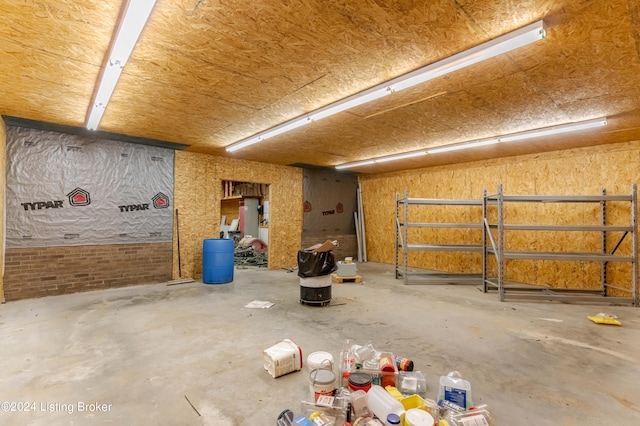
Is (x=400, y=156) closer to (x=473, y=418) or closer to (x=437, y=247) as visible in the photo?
(x=437, y=247)

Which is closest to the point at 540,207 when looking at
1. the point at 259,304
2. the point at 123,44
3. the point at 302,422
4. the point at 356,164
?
the point at 356,164

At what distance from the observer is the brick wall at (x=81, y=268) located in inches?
173

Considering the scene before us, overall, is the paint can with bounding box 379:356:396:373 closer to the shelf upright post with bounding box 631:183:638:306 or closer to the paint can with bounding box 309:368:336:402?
the paint can with bounding box 309:368:336:402

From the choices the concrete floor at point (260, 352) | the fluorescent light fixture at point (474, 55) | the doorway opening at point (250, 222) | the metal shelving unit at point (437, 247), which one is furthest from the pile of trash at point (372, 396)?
the doorway opening at point (250, 222)

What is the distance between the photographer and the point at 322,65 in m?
2.70

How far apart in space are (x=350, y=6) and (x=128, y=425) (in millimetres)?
2985

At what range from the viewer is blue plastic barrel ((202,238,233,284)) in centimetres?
556

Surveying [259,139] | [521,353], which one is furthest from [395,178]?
[521,353]

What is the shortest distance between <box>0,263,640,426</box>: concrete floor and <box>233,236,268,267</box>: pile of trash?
10.7ft

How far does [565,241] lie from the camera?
5336 mm

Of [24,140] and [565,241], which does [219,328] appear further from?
[565,241]

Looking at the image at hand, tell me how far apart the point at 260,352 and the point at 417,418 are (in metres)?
1.60

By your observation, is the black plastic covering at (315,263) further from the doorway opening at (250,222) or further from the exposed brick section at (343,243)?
the doorway opening at (250,222)

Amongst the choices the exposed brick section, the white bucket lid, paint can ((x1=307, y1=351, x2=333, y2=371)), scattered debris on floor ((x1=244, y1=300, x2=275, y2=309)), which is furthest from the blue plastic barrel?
the white bucket lid
